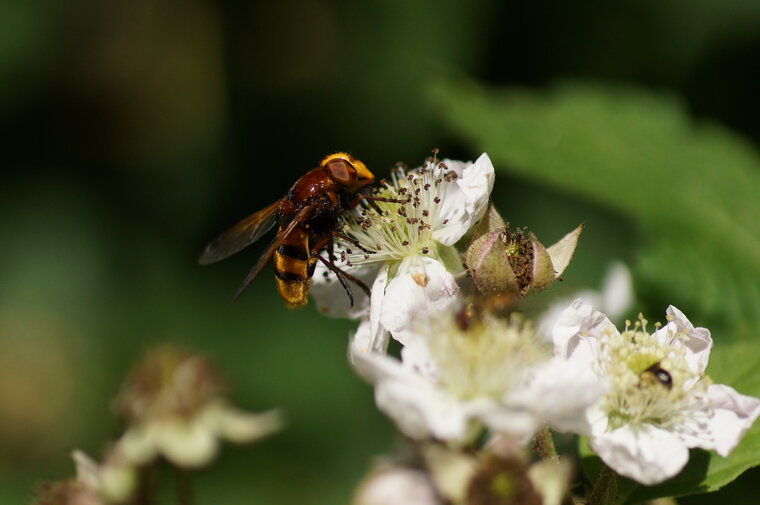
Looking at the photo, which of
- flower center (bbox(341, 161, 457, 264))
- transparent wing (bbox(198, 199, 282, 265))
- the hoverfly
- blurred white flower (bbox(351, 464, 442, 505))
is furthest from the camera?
transparent wing (bbox(198, 199, 282, 265))

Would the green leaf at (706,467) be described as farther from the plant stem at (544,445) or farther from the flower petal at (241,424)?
the flower petal at (241,424)

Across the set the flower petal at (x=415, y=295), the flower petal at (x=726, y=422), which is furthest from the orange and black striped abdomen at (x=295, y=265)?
the flower petal at (x=726, y=422)

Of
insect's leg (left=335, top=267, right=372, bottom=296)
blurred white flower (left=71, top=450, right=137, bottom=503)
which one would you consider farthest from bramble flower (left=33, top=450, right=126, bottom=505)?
insect's leg (left=335, top=267, right=372, bottom=296)

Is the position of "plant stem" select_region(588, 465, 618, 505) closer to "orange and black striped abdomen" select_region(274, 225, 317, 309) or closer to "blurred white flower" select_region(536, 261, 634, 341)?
"orange and black striped abdomen" select_region(274, 225, 317, 309)

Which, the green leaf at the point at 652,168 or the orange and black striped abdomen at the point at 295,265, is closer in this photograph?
the orange and black striped abdomen at the point at 295,265

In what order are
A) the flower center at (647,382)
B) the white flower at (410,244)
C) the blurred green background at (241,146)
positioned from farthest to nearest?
the blurred green background at (241,146) → the white flower at (410,244) → the flower center at (647,382)

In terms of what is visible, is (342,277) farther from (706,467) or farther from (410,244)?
(706,467)

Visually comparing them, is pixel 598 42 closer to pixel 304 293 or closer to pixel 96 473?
pixel 304 293

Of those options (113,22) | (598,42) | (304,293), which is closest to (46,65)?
(113,22)
